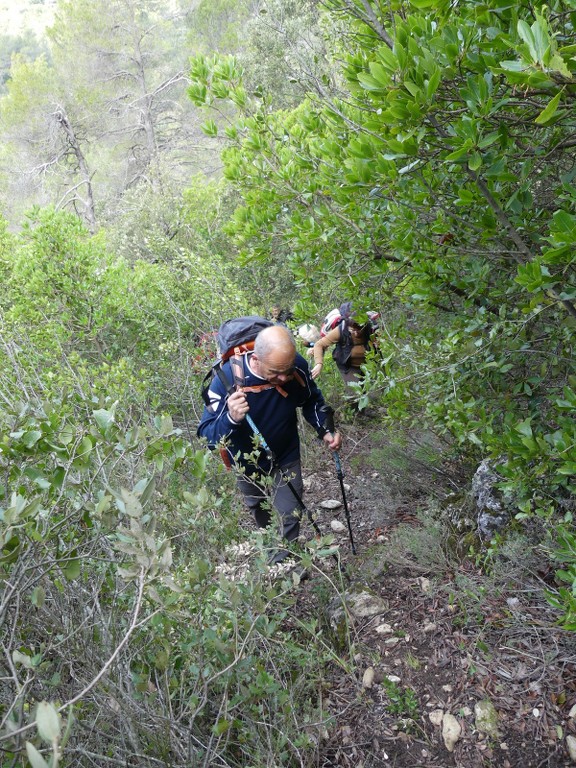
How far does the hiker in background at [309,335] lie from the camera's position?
6.23 meters

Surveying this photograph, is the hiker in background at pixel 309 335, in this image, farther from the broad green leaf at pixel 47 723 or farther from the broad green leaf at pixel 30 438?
the broad green leaf at pixel 47 723

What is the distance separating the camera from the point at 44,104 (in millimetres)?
20203

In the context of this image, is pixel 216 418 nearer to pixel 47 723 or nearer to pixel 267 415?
pixel 267 415

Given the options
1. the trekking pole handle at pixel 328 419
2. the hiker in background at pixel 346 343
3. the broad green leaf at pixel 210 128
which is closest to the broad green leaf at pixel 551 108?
the broad green leaf at pixel 210 128

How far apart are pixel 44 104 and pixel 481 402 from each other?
2213 centimetres

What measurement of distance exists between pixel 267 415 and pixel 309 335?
2.40 metres

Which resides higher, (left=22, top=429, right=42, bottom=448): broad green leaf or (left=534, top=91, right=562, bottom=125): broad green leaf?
(left=534, top=91, right=562, bottom=125): broad green leaf

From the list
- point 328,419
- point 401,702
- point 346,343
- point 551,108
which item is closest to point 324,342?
point 346,343

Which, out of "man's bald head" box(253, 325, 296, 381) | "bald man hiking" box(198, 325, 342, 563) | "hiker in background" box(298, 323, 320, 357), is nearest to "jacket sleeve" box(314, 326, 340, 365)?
"hiker in background" box(298, 323, 320, 357)

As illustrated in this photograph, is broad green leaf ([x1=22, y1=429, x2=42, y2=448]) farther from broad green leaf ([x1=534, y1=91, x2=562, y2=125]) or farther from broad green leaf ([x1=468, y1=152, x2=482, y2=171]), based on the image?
broad green leaf ([x1=534, y1=91, x2=562, y2=125])

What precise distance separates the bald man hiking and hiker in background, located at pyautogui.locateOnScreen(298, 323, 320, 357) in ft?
6.53

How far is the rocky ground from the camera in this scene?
2.65m

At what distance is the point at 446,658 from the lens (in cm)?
311

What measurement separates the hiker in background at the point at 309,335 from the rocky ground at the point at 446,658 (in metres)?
2.38
